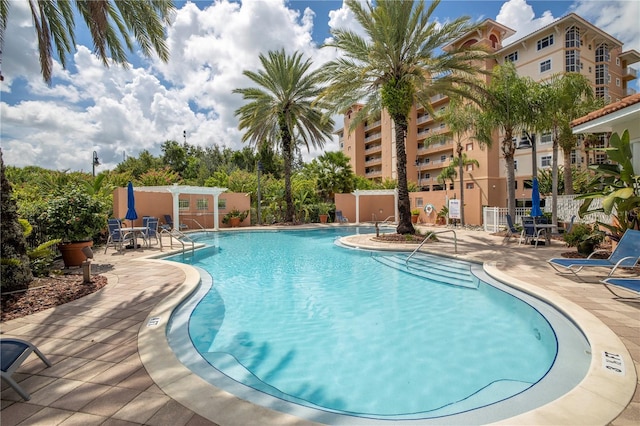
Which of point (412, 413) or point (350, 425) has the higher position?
point (350, 425)

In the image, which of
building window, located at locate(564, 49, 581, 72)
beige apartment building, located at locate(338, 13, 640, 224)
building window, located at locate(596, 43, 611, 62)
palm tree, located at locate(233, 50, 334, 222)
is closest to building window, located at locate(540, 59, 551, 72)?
beige apartment building, located at locate(338, 13, 640, 224)

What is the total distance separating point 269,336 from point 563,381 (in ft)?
12.0

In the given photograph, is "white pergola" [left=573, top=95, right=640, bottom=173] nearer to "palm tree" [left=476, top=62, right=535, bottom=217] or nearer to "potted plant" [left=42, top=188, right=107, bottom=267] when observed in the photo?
"palm tree" [left=476, top=62, right=535, bottom=217]

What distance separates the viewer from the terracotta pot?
7.93 metres

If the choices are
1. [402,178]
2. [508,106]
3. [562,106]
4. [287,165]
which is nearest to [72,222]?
[402,178]

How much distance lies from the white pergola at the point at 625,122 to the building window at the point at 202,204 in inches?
849

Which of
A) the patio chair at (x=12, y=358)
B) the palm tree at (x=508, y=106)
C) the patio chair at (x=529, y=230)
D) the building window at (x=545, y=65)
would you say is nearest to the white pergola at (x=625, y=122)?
the patio chair at (x=529, y=230)

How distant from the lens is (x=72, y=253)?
800 cm

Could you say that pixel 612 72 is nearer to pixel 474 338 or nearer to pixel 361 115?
pixel 361 115

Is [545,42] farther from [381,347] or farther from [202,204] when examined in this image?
[381,347]

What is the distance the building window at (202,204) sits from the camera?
23.1 meters

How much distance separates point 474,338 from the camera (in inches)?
182

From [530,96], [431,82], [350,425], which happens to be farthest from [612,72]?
[350,425]

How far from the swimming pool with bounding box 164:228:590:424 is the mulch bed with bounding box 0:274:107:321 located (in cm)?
204
